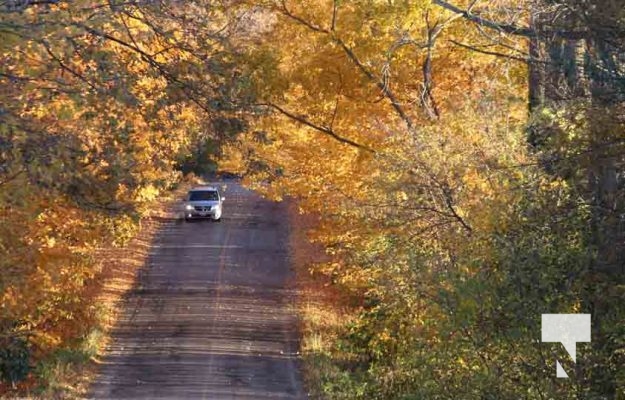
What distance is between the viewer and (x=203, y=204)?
53469 mm

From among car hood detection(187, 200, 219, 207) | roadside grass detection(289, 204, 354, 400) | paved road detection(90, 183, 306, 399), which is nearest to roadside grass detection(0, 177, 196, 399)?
paved road detection(90, 183, 306, 399)

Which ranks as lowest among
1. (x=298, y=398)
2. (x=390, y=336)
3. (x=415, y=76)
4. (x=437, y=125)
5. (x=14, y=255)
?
(x=298, y=398)

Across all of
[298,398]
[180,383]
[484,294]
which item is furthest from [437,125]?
[180,383]

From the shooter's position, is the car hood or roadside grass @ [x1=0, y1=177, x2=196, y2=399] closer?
roadside grass @ [x1=0, y1=177, x2=196, y2=399]

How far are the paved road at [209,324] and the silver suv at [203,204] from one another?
1.42m

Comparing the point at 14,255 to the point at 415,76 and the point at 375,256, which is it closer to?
the point at 375,256

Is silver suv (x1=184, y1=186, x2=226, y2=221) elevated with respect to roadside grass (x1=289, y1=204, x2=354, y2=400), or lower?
elevated

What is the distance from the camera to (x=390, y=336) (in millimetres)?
18953

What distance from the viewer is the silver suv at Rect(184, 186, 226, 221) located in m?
53.5

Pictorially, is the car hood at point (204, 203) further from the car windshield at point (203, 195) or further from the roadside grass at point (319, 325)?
the roadside grass at point (319, 325)

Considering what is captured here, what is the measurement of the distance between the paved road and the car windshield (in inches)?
82.6

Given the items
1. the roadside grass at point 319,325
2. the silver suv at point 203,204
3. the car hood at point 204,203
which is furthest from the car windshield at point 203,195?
the roadside grass at point 319,325

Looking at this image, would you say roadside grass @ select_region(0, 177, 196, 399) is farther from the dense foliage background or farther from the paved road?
the dense foliage background

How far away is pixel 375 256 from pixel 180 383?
8511 millimetres
